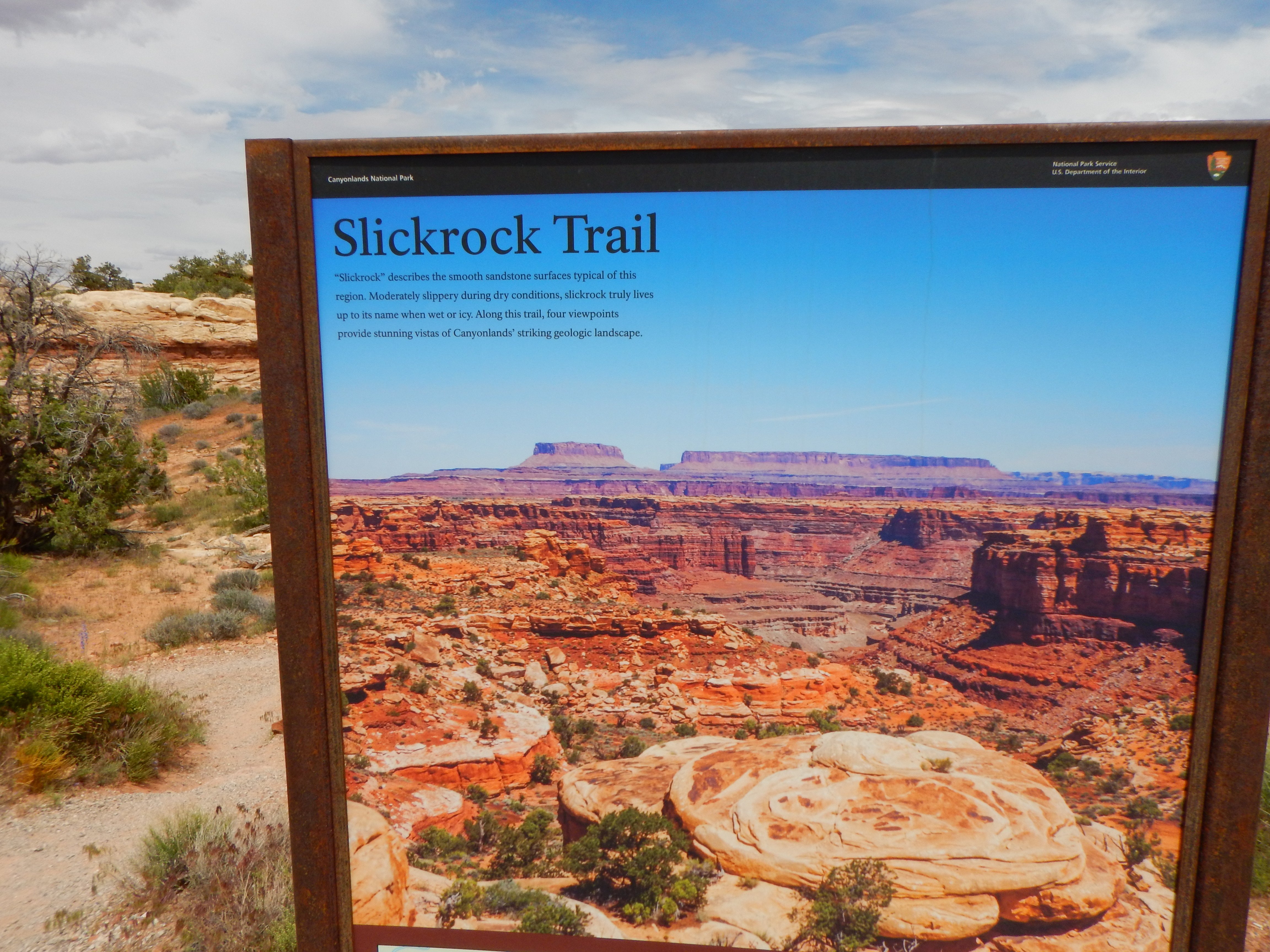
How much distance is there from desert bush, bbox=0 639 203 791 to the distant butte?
4727 mm

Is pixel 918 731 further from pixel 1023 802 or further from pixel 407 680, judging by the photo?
pixel 407 680

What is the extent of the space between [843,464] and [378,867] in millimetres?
2043

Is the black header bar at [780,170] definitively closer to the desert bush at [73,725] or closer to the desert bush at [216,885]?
the desert bush at [216,885]

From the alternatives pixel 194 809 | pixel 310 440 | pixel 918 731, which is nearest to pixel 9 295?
pixel 194 809

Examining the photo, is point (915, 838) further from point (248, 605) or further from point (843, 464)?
point (248, 605)

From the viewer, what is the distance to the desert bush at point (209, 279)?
1232 inches

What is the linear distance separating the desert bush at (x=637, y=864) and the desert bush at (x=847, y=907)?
371 mm

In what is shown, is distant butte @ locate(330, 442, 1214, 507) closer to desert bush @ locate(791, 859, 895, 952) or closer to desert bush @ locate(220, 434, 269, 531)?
desert bush @ locate(791, 859, 895, 952)

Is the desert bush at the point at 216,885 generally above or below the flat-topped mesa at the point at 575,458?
below

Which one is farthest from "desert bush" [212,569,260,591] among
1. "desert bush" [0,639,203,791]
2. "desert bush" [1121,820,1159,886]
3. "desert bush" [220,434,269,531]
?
"desert bush" [1121,820,1159,886]

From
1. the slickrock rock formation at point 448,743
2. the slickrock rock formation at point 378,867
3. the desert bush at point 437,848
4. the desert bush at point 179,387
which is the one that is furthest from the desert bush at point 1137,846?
the desert bush at point 179,387

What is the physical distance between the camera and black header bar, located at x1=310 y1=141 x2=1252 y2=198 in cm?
205

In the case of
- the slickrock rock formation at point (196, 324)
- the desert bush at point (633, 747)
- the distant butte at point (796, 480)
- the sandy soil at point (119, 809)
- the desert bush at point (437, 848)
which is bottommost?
the sandy soil at point (119, 809)

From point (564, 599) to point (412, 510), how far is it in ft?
1.92
